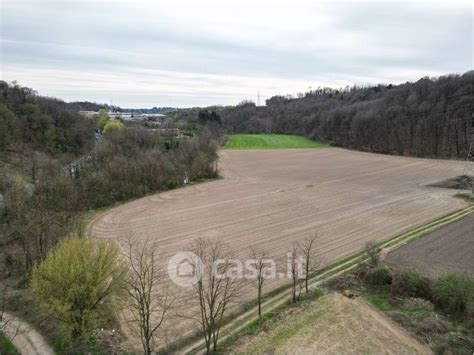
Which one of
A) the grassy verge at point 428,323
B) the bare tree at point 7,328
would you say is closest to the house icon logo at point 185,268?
the bare tree at point 7,328

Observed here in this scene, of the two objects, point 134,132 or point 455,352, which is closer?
point 455,352

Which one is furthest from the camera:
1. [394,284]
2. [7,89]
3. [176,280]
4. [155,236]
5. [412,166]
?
[7,89]

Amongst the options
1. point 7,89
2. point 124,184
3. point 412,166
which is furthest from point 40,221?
point 7,89

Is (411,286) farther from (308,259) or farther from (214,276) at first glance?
(214,276)

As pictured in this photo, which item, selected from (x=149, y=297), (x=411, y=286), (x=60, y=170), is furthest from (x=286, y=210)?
(x=60, y=170)

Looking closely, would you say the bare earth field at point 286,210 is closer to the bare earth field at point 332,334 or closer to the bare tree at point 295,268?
the bare tree at point 295,268

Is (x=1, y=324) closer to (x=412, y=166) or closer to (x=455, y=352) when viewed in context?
(x=455, y=352)
